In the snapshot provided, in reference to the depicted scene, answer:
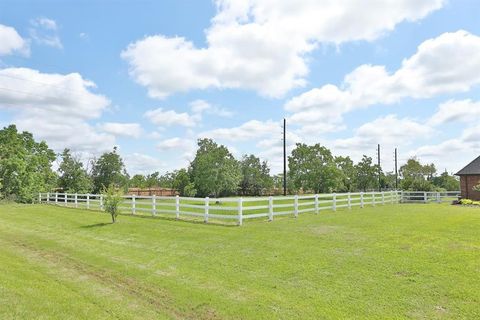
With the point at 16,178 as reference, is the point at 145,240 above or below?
below

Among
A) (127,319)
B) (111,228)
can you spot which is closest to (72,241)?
(111,228)

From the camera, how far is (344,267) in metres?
7.43

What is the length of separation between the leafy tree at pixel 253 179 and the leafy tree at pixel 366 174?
14.5m

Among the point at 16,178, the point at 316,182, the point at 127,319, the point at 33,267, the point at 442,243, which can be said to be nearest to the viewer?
the point at 127,319

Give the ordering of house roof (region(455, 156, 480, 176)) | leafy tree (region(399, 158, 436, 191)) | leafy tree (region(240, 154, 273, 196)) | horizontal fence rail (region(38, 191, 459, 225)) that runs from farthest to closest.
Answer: leafy tree (region(240, 154, 273, 196)), leafy tree (region(399, 158, 436, 191)), house roof (region(455, 156, 480, 176)), horizontal fence rail (region(38, 191, 459, 225))

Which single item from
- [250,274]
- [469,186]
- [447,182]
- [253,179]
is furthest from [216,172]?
[447,182]

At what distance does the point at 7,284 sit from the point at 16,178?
31318 millimetres

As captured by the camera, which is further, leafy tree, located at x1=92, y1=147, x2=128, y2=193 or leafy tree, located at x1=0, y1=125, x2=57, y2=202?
leafy tree, located at x1=92, y1=147, x2=128, y2=193

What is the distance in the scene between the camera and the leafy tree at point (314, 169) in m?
47.1

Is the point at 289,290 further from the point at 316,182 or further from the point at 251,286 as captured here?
the point at 316,182

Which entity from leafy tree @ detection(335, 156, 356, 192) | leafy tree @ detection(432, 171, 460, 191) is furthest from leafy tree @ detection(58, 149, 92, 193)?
leafy tree @ detection(432, 171, 460, 191)

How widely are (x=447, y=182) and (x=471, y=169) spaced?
123ft

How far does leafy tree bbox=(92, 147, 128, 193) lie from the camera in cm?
Answer: 4703

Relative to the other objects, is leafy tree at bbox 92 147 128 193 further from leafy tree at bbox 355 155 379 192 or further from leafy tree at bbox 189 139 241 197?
leafy tree at bbox 355 155 379 192
